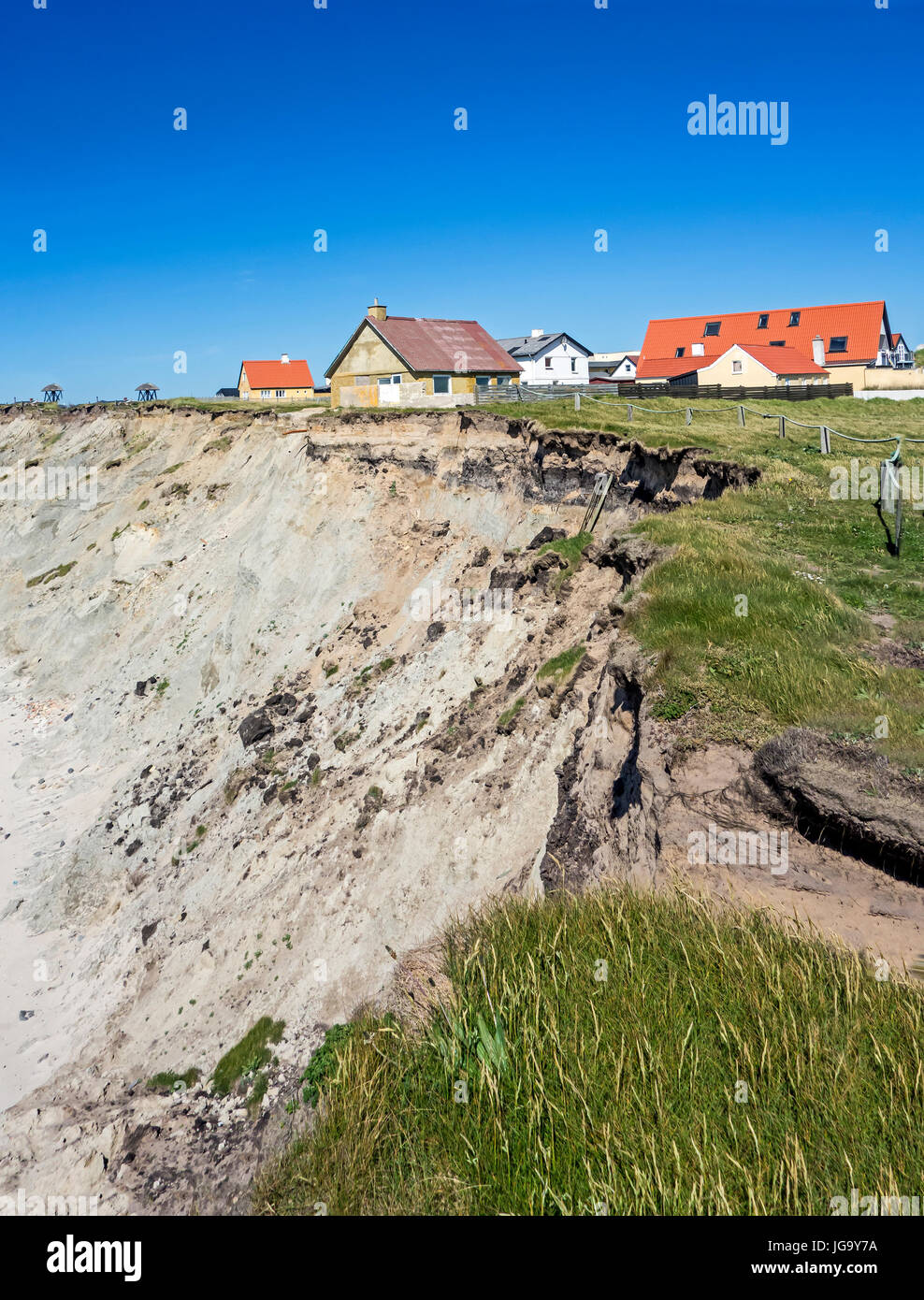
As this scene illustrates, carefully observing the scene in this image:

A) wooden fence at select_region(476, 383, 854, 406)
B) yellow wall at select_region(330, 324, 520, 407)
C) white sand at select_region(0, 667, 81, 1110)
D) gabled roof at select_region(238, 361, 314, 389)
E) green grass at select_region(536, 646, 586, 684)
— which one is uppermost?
gabled roof at select_region(238, 361, 314, 389)

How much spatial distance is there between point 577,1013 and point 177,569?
1361 inches

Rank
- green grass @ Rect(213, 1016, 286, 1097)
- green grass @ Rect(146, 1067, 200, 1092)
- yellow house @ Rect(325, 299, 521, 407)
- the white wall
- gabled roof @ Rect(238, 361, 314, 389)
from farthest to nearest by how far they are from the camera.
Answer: gabled roof @ Rect(238, 361, 314, 389), the white wall, yellow house @ Rect(325, 299, 521, 407), green grass @ Rect(146, 1067, 200, 1092), green grass @ Rect(213, 1016, 286, 1097)

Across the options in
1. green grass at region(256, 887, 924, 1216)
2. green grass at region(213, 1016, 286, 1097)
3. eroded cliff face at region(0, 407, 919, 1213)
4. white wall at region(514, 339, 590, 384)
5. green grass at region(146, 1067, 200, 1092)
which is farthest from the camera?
white wall at region(514, 339, 590, 384)

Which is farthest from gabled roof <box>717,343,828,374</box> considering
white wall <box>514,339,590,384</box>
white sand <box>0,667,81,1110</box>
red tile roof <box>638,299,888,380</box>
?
white sand <box>0,667,81,1110</box>

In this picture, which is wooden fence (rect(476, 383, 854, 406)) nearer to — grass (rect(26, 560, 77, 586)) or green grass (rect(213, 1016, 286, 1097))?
grass (rect(26, 560, 77, 586))

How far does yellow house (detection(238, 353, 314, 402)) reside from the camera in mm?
74312

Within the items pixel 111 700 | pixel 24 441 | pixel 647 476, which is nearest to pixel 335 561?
pixel 111 700

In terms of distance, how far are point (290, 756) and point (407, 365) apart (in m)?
24.2

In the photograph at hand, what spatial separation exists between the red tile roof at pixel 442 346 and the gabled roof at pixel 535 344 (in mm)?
18536

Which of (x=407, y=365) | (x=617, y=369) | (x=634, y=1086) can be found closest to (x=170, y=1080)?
(x=634, y=1086)

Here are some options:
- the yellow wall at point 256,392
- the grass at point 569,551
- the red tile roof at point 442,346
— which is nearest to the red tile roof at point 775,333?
the red tile roof at point 442,346

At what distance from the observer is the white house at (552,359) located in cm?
6431

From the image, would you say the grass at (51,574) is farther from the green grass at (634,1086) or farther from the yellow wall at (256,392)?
the green grass at (634,1086)
